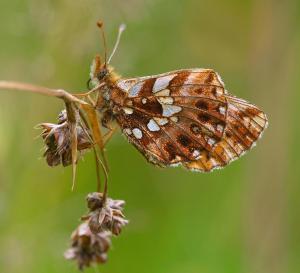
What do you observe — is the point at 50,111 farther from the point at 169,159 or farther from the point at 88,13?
the point at 169,159

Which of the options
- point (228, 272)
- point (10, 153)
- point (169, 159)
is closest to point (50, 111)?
point (10, 153)

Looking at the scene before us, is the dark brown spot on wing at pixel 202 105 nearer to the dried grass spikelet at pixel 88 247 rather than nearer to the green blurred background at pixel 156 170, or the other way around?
the dried grass spikelet at pixel 88 247

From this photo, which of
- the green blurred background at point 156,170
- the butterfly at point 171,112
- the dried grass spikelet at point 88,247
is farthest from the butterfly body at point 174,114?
the green blurred background at point 156,170

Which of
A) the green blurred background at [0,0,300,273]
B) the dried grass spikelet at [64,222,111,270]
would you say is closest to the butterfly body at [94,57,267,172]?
the dried grass spikelet at [64,222,111,270]

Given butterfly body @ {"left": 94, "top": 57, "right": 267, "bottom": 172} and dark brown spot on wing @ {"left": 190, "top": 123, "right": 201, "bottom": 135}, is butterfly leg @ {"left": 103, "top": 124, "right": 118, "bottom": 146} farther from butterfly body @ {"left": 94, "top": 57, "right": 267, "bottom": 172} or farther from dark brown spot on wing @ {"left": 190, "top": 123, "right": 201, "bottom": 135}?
dark brown spot on wing @ {"left": 190, "top": 123, "right": 201, "bottom": 135}

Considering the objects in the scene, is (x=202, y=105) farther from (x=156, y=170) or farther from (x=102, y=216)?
(x=156, y=170)
